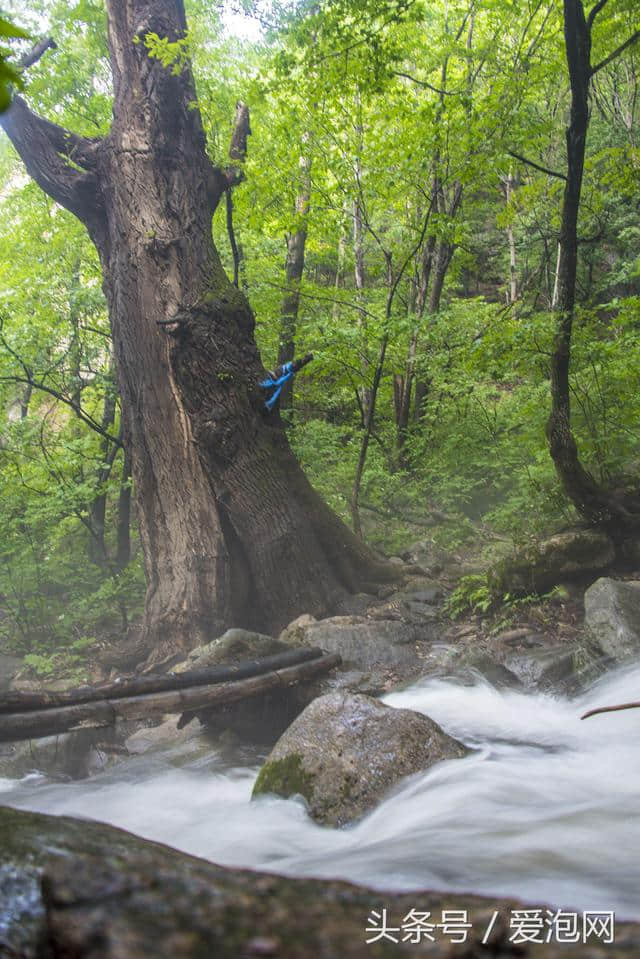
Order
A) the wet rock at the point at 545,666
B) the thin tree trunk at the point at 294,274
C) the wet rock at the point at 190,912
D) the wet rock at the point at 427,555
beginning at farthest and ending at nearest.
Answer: the thin tree trunk at the point at 294,274, the wet rock at the point at 427,555, the wet rock at the point at 545,666, the wet rock at the point at 190,912

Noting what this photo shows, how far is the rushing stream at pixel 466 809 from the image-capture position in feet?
7.75

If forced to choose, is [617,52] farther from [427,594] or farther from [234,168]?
[427,594]

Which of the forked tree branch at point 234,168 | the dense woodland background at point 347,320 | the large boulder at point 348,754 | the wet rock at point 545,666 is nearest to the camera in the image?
the large boulder at point 348,754

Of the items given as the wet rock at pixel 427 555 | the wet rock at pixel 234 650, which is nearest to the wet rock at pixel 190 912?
the wet rock at pixel 234 650

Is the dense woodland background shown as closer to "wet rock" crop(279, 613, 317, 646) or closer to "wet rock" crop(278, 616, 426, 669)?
"wet rock" crop(278, 616, 426, 669)

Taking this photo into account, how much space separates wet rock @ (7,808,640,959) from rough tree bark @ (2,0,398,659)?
17.6 feet

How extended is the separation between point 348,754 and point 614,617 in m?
2.93

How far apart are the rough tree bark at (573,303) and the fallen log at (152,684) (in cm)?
315

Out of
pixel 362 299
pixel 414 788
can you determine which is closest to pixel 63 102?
pixel 362 299

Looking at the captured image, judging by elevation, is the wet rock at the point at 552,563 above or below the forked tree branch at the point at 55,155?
below

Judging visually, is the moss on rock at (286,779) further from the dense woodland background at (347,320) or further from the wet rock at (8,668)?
the wet rock at (8,668)

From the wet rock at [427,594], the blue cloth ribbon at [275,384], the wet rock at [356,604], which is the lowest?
the wet rock at [356,604]

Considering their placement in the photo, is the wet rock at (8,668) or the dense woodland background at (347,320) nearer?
the dense woodland background at (347,320)

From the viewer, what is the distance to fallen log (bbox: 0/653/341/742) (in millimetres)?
4004
